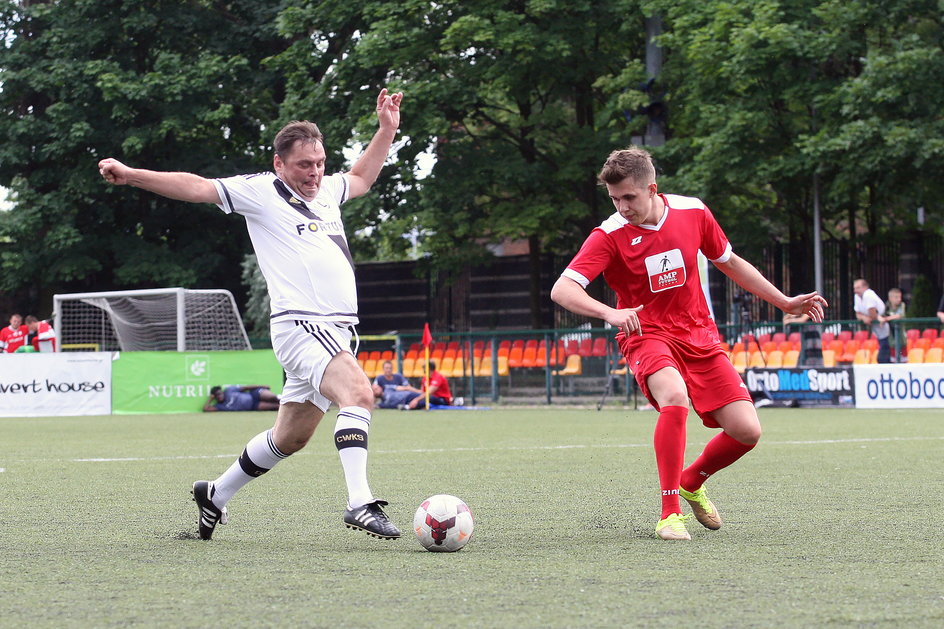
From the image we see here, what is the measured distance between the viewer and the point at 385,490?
946cm

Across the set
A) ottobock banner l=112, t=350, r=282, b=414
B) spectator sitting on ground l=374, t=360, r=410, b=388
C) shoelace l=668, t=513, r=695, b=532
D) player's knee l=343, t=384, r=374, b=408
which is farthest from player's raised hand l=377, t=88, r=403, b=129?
spectator sitting on ground l=374, t=360, r=410, b=388

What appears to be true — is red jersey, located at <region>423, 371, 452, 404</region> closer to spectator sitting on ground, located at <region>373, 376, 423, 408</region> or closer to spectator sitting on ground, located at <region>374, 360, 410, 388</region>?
spectator sitting on ground, located at <region>373, 376, 423, 408</region>

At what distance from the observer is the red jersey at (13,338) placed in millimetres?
30859

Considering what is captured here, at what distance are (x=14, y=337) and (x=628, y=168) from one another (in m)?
26.4

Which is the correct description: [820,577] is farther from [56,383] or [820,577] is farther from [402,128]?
[402,128]

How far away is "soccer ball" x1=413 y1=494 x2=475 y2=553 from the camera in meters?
6.11

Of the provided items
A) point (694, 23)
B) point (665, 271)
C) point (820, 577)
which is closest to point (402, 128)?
point (694, 23)

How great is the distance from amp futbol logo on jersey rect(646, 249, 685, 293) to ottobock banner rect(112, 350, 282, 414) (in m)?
20.3

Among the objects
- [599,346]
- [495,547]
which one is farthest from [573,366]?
[495,547]

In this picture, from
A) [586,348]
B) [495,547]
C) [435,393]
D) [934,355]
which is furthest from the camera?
[435,393]

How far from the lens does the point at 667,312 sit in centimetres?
696

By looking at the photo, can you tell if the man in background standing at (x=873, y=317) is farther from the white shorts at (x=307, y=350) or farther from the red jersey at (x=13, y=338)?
the white shorts at (x=307, y=350)

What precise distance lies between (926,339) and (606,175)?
16963 mm

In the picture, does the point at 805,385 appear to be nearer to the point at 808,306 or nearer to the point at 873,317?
the point at 873,317
